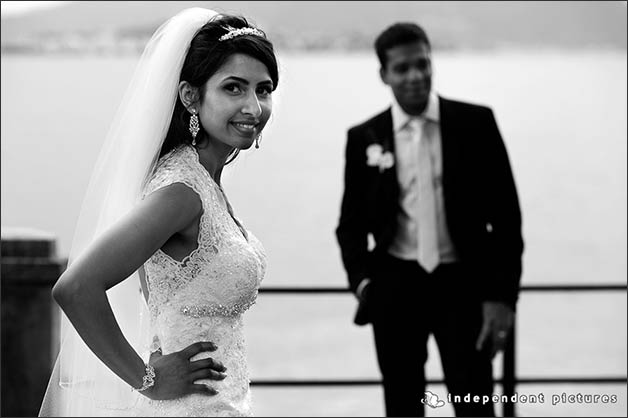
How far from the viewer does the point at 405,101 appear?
4.12 meters

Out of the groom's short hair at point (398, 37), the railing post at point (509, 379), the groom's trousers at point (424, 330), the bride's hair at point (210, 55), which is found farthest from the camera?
the railing post at point (509, 379)

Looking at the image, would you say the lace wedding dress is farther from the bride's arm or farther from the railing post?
the railing post

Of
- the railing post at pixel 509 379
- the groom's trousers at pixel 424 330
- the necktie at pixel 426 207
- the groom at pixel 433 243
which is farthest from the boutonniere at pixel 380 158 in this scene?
the railing post at pixel 509 379

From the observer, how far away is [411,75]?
4.11 meters

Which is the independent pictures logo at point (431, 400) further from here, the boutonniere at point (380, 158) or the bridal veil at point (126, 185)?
the bridal veil at point (126, 185)

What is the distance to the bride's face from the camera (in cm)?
226

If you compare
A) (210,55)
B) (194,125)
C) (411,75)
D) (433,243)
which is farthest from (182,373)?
(411,75)

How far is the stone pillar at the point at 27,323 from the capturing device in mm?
5309

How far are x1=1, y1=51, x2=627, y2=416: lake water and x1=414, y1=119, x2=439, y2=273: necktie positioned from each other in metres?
1.57

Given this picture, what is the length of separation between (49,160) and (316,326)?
5077 millimetres

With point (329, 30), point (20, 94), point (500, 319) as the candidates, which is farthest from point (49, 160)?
point (500, 319)

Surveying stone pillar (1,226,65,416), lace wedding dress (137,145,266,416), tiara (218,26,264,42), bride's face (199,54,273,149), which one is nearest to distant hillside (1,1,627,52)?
stone pillar (1,226,65,416)

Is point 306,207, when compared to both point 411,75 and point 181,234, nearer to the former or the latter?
point 411,75

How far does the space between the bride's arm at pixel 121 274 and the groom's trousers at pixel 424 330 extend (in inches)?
73.9
